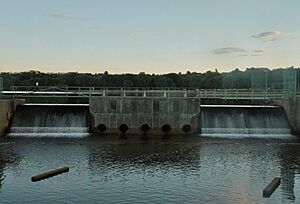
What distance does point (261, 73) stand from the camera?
199 ft

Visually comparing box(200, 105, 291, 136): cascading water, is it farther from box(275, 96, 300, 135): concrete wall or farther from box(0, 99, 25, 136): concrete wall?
box(0, 99, 25, 136): concrete wall

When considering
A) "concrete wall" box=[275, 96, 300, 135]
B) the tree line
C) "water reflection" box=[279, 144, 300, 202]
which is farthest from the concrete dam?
the tree line

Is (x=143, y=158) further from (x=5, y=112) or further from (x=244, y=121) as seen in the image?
(x=5, y=112)

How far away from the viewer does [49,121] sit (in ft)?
112

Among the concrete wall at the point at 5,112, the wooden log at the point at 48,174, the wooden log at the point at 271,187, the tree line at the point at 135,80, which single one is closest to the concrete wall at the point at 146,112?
the concrete wall at the point at 5,112

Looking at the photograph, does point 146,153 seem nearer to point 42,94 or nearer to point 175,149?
point 175,149

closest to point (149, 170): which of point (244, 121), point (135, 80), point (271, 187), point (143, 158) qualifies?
point (143, 158)

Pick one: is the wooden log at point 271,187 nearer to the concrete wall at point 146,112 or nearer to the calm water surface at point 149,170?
the calm water surface at point 149,170

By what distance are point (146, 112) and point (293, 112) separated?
35.8 ft

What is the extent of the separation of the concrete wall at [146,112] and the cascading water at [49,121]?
4.25 feet

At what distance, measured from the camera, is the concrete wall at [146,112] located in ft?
111

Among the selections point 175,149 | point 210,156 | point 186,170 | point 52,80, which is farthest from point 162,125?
point 52,80

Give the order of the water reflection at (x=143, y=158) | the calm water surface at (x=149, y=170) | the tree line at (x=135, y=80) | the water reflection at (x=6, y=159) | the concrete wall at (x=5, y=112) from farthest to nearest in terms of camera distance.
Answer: the tree line at (x=135, y=80)
the concrete wall at (x=5, y=112)
the water reflection at (x=143, y=158)
the water reflection at (x=6, y=159)
the calm water surface at (x=149, y=170)

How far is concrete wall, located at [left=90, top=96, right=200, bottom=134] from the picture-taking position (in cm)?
3384
